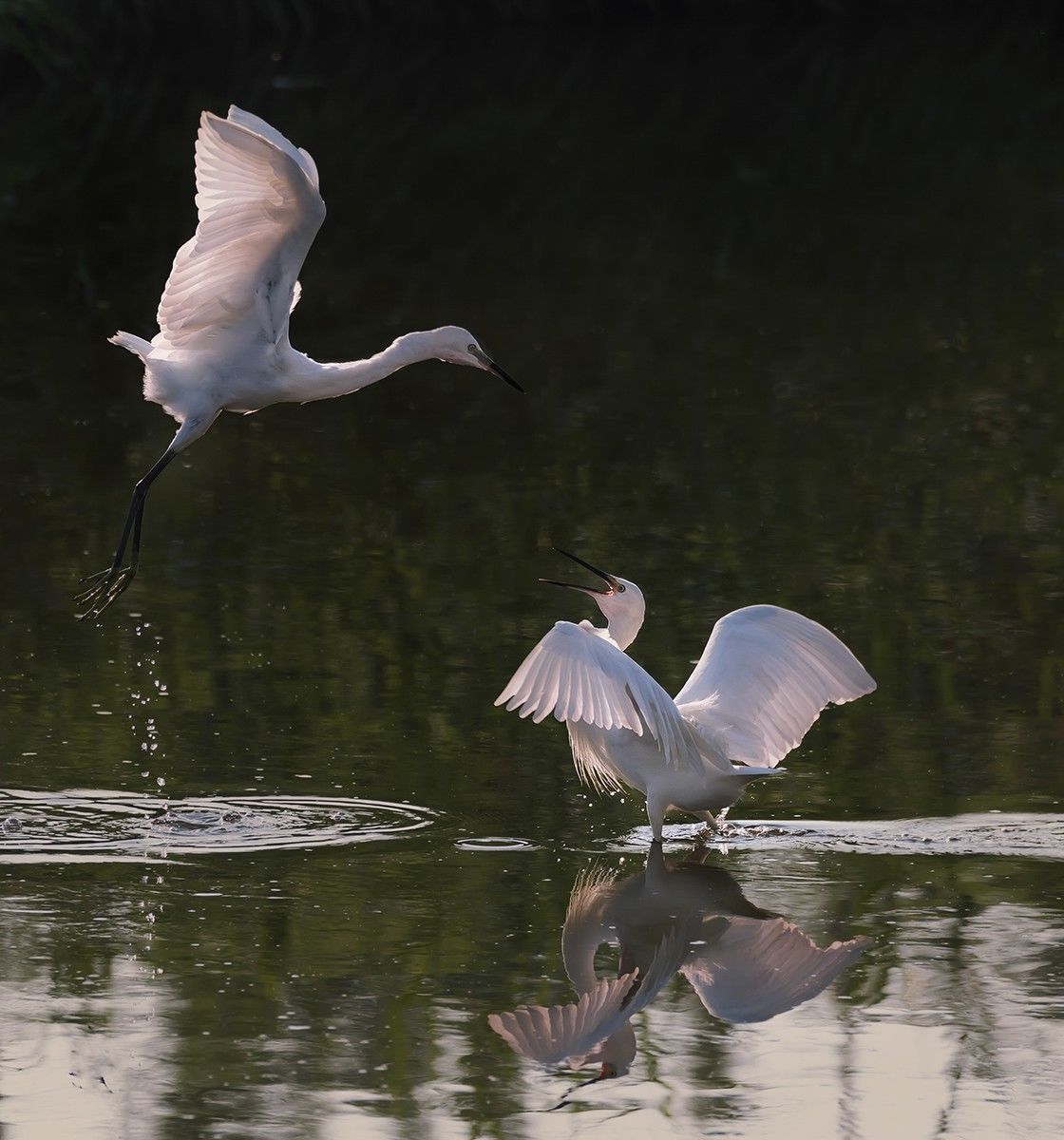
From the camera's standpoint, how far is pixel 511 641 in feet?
31.0

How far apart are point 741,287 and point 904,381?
9.78ft

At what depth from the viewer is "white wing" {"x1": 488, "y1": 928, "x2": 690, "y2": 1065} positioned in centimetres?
558

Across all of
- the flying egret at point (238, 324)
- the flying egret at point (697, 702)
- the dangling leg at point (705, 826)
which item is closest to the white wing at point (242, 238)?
the flying egret at point (238, 324)

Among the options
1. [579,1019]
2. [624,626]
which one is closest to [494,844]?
[624,626]

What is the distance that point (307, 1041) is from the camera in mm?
5582

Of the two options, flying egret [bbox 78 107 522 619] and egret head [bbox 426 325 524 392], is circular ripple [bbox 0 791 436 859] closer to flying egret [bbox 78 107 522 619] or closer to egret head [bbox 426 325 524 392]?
flying egret [bbox 78 107 522 619]

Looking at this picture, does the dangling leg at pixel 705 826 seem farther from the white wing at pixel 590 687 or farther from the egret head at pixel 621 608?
the egret head at pixel 621 608

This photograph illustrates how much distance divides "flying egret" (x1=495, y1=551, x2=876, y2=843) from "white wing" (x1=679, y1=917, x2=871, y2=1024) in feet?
1.85

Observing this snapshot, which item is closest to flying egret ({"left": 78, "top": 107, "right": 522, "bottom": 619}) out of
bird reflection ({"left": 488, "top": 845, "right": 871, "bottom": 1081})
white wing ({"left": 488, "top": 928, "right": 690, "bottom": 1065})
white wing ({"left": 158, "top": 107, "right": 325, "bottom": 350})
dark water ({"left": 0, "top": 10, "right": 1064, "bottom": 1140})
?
white wing ({"left": 158, "top": 107, "right": 325, "bottom": 350})

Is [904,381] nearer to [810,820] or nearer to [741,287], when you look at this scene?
[741,287]

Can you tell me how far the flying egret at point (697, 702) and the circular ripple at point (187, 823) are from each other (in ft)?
2.07

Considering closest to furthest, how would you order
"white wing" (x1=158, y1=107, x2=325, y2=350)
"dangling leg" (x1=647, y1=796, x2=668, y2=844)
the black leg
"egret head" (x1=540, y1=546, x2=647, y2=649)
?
"dangling leg" (x1=647, y1=796, x2=668, y2=844) < "white wing" (x1=158, y1=107, x2=325, y2=350) < "egret head" (x1=540, y1=546, x2=647, y2=649) < the black leg

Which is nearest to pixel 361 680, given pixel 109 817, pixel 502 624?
pixel 502 624

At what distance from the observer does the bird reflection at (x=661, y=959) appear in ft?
18.6
